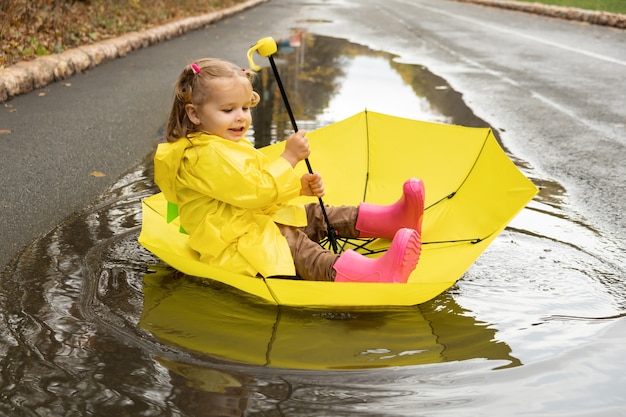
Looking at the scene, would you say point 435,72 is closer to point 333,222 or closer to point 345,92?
point 345,92

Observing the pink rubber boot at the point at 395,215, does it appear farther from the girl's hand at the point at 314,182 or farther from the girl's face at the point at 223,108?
the girl's face at the point at 223,108

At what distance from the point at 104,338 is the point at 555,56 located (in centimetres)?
1065

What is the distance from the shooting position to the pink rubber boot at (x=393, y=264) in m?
2.96

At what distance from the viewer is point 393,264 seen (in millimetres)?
2986

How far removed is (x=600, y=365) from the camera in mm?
2645

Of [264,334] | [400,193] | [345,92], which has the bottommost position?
[345,92]

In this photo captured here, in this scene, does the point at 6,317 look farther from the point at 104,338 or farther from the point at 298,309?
the point at 298,309

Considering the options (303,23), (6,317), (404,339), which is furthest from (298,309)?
(303,23)

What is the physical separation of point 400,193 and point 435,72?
6.68 metres

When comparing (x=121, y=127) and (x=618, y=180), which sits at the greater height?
(x=618, y=180)

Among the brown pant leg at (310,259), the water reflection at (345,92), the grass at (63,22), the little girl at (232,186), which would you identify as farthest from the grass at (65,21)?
the brown pant leg at (310,259)

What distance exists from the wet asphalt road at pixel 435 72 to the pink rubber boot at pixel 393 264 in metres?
1.54

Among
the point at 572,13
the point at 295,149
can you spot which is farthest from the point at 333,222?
the point at 572,13

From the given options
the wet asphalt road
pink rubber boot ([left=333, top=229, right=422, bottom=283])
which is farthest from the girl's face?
the wet asphalt road
